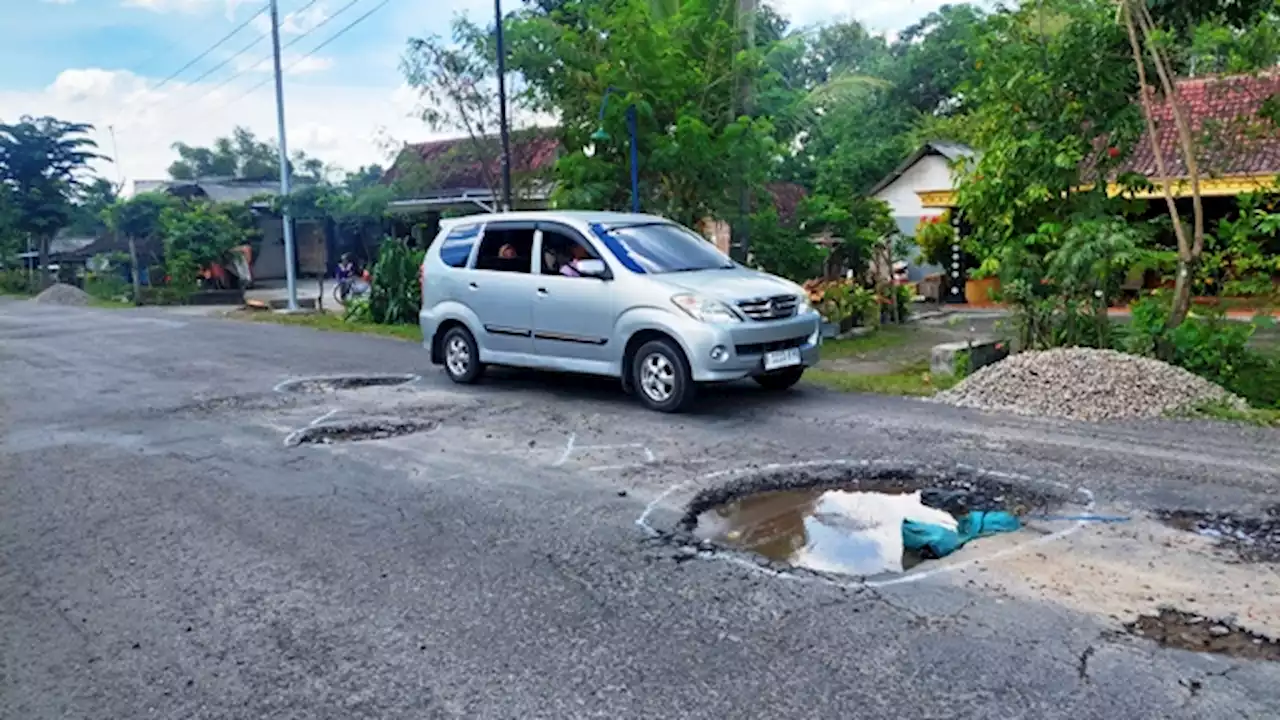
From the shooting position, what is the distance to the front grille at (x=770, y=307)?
8.48 m

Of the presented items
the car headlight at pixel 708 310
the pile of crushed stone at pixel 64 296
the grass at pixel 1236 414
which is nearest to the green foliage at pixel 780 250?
the car headlight at pixel 708 310

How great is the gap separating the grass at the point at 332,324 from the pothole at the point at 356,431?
6590 mm

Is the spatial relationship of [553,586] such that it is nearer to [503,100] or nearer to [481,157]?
[503,100]

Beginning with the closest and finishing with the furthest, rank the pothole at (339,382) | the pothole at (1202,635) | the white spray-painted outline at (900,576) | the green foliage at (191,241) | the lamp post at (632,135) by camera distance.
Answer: the pothole at (1202,635) < the white spray-painted outline at (900,576) < the pothole at (339,382) < the lamp post at (632,135) < the green foliage at (191,241)

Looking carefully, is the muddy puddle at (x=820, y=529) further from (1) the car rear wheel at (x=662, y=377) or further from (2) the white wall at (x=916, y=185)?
(2) the white wall at (x=916, y=185)

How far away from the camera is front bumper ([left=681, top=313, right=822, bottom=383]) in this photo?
8266mm

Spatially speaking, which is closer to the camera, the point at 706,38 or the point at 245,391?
the point at 245,391

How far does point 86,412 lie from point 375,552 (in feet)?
20.5

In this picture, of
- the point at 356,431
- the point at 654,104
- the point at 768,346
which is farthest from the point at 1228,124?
the point at 356,431

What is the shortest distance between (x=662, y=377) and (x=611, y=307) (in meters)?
0.83

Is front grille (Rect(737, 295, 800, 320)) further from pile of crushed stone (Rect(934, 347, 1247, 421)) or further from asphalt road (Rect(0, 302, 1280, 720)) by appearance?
pile of crushed stone (Rect(934, 347, 1247, 421))

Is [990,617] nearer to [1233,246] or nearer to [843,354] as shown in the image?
[1233,246]

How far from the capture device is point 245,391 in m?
10.8

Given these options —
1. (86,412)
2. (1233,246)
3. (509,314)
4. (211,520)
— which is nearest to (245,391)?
(86,412)
